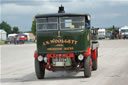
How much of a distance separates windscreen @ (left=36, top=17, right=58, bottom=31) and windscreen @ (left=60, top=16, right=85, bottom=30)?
0.26 metres

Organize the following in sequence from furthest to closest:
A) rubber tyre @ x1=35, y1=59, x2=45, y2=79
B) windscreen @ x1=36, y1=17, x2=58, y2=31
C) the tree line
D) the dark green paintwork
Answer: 1. the tree line
2. windscreen @ x1=36, y1=17, x2=58, y2=31
3. rubber tyre @ x1=35, y1=59, x2=45, y2=79
4. the dark green paintwork

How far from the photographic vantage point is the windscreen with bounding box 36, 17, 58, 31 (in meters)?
13.5

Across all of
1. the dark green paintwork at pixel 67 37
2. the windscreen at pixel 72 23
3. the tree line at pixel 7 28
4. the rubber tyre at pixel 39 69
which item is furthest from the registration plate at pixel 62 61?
the tree line at pixel 7 28

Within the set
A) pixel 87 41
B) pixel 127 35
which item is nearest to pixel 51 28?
→ pixel 87 41

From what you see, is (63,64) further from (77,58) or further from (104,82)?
(104,82)

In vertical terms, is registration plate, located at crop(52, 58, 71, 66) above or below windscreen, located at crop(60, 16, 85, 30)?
below

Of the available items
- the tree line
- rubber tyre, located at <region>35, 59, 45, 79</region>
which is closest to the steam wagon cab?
rubber tyre, located at <region>35, 59, 45, 79</region>

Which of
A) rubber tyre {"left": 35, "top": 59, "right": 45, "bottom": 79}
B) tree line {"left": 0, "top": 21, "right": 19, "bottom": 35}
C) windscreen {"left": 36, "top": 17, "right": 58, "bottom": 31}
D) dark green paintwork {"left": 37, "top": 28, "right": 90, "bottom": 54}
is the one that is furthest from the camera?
tree line {"left": 0, "top": 21, "right": 19, "bottom": 35}

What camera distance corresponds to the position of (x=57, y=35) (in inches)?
515

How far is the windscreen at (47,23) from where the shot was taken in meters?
13.5

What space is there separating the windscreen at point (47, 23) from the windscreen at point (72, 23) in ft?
0.87

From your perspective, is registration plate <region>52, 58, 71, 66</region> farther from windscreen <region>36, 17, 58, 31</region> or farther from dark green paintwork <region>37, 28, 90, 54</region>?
windscreen <region>36, 17, 58, 31</region>

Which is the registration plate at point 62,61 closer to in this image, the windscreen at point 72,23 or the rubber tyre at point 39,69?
the rubber tyre at point 39,69

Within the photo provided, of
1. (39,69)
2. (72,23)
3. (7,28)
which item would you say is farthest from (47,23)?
(7,28)
